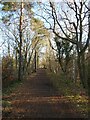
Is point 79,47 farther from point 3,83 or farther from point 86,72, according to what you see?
point 3,83

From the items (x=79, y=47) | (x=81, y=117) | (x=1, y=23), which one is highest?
(x=1, y=23)

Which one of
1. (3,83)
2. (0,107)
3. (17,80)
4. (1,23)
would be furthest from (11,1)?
(0,107)

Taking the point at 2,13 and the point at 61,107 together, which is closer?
the point at 61,107

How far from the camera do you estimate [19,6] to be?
32625mm

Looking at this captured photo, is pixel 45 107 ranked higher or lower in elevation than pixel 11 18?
lower

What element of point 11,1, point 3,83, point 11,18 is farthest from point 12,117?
point 11,18

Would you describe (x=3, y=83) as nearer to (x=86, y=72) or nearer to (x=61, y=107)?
(x=86, y=72)

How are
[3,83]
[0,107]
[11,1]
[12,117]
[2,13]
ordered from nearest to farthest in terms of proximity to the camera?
[12,117] < [0,107] < [3,83] < [11,1] < [2,13]

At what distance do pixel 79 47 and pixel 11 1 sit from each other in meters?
10.4

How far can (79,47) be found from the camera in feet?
80.5

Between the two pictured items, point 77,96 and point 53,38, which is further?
point 53,38

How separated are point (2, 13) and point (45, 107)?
22.0 meters

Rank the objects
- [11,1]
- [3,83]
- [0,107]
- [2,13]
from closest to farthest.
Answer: [0,107], [3,83], [11,1], [2,13]

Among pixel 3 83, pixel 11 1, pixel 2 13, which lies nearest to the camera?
pixel 3 83
